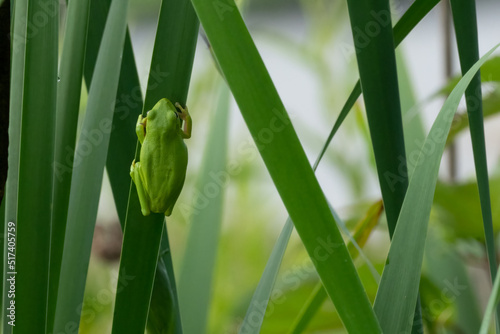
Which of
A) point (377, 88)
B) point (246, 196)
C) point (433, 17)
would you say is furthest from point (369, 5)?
point (433, 17)

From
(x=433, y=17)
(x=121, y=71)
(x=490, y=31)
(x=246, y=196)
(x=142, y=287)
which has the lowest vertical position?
(x=142, y=287)

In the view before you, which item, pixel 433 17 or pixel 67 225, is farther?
pixel 433 17

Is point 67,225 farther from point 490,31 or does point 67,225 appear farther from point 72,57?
point 490,31

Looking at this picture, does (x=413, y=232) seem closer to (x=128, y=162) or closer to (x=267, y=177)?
(x=128, y=162)

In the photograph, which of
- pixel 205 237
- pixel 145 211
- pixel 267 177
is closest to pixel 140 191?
pixel 145 211

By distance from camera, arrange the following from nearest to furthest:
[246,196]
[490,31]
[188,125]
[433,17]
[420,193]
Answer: [420,193], [188,125], [246,196], [490,31], [433,17]

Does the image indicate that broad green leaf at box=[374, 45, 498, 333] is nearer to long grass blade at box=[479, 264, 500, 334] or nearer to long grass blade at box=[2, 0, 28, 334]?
long grass blade at box=[479, 264, 500, 334]

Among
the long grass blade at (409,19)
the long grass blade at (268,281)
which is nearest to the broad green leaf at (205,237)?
the long grass blade at (268,281)

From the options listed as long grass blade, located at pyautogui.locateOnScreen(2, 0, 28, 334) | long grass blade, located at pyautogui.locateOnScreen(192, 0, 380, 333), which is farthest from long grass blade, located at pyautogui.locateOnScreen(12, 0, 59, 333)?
long grass blade, located at pyautogui.locateOnScreen(192, 0, 380, 333)

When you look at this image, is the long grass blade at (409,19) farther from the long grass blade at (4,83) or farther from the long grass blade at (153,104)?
the long grass blade at (4,83)
